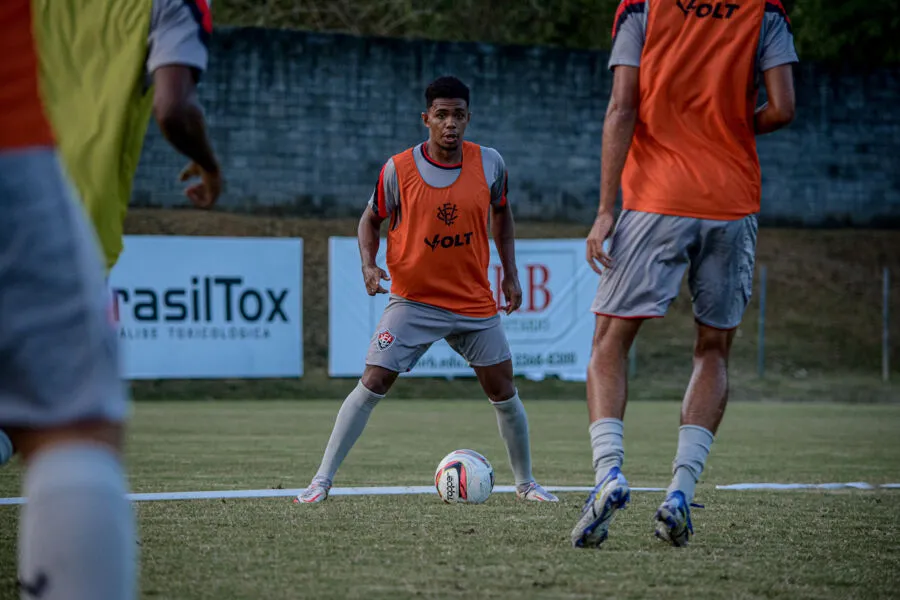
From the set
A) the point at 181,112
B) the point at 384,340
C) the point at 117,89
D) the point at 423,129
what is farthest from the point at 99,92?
the point at 423,129

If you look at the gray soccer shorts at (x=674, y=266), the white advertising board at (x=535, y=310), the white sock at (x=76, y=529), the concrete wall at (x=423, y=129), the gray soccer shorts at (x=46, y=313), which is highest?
the gray soccer shorts at (x=46, y=313)

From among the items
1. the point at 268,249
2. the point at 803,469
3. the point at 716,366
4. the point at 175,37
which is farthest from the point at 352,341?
the point at 175,37

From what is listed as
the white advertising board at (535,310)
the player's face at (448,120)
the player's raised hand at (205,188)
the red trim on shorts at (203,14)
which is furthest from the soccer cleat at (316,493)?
the white advertising board at (535,310)

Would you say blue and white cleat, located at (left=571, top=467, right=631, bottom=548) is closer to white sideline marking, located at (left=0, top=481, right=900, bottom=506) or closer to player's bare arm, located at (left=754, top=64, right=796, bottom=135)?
player's bare arm, located at (left=754, top=64, right=796, bottom=135)

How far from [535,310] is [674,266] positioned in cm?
1355

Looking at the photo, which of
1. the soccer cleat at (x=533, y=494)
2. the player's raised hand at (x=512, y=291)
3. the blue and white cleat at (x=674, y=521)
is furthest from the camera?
the player's raised hand at (x=512, y=291)

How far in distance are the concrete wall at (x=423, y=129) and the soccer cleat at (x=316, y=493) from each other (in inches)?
739

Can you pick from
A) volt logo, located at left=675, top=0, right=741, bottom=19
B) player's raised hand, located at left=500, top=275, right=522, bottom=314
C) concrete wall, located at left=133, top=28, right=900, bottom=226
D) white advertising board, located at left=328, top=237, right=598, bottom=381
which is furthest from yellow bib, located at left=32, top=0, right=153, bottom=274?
concrete wall, located at left=133, top=28, right=900, bottom=226

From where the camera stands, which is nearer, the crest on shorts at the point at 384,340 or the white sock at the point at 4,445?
the white sock at the point at 4,445

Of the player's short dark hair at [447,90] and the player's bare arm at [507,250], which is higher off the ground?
the player's short dark hair at [447,90]

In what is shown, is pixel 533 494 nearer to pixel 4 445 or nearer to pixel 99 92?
pixel 4 445

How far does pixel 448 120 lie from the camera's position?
6.88 meters

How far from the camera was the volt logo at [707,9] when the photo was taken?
16.5ft

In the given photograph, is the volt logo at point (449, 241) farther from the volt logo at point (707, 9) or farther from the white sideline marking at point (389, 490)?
the volt logo at point (707, 9)
